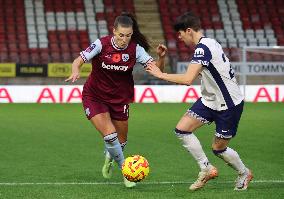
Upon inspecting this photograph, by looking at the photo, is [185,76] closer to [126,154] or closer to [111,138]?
[111,138]

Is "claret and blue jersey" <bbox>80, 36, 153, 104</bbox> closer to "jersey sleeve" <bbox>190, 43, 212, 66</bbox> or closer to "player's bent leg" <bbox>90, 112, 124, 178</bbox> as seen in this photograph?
"player's bent leg" <bbox>90, 112, 124, 178</bbox>

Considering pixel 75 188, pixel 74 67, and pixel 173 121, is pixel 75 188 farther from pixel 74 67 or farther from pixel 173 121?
pixel 173 121

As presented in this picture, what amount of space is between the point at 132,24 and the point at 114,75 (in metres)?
0.65

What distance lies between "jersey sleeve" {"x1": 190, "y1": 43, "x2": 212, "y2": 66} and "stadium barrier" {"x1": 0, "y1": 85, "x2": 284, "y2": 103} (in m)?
18.1

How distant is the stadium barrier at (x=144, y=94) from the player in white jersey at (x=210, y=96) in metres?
17.7

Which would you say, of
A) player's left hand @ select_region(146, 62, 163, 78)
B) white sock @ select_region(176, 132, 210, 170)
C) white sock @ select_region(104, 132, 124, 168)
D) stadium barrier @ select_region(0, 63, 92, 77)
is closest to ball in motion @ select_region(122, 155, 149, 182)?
white sock @ select_region(104, 132, 124, 168)

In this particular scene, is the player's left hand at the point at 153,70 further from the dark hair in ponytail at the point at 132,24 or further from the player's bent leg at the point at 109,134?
the player's bent leg at the point at 109,134

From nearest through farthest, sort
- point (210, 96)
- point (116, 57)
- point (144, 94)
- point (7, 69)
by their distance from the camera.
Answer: point (210, 96) → point (116, 57) → point (144, 94) → point (7, 69)

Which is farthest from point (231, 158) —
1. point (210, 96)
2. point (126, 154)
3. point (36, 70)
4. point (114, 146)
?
point (36, 70)

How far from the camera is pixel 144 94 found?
2667cm

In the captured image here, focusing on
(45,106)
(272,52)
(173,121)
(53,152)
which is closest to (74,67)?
(53,152)

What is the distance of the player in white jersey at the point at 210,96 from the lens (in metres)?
8.22

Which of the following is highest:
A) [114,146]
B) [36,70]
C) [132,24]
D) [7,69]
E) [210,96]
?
[132,24]

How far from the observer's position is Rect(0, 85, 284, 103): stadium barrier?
86.1 feet
